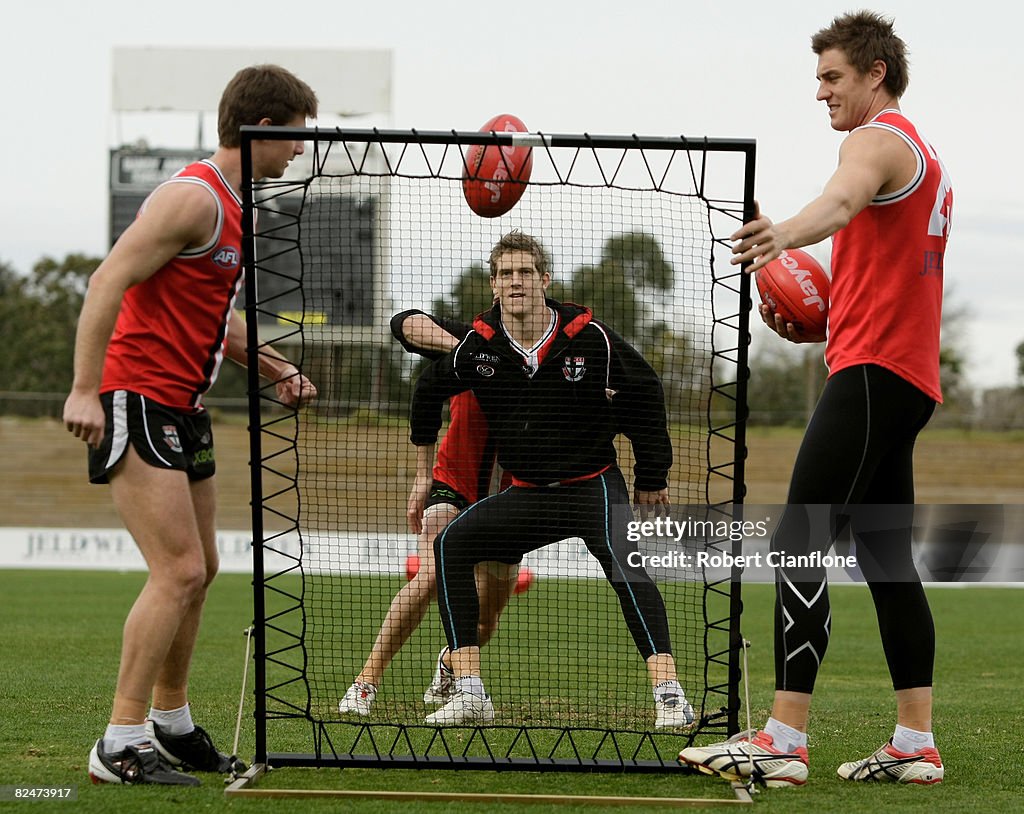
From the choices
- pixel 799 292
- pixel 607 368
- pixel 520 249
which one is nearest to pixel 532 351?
pixel 607 368

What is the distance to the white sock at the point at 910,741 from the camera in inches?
158

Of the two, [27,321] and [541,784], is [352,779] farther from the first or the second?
[27,321]

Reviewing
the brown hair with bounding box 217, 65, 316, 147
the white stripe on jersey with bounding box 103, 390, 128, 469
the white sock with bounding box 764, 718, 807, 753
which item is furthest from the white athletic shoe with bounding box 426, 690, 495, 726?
the brown hair with bounding box 217, 65, 316, 147

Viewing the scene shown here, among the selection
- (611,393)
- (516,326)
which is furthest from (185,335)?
(611,393)

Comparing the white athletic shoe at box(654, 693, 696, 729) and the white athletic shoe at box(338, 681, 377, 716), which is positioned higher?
the white athletic shoe at box(654, 693, 696, 729)

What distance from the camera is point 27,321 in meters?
36.7

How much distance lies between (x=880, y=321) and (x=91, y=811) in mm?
2688

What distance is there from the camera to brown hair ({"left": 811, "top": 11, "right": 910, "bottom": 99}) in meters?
3.94

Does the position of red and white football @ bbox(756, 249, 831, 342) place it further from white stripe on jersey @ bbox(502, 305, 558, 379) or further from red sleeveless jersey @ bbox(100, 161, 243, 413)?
red sleeveless jersey @ bbox(100, 161, 243, 413)

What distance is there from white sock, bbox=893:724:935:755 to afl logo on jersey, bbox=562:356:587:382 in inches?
64.7

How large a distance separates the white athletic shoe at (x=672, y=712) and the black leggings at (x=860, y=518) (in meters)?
0.74

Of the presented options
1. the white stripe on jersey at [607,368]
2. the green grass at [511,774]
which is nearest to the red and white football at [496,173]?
the white stripe on jersey at [607,368]

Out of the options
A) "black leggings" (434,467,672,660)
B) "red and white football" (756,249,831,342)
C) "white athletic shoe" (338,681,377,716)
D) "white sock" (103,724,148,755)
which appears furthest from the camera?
"white athletic shoe" (338,681,377,716)

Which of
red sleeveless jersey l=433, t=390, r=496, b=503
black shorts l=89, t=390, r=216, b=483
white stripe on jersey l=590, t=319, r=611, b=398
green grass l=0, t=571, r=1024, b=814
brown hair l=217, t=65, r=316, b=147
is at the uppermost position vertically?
brown hair l=217, t=65, r=316, b=147
